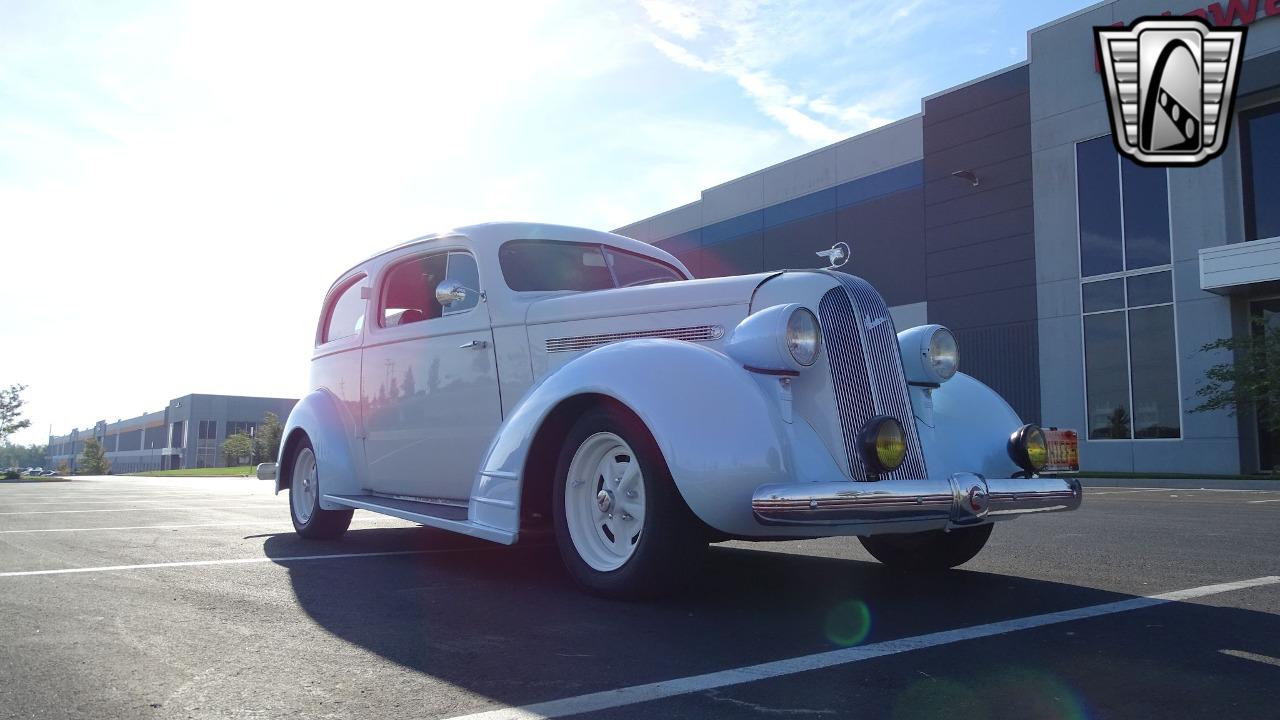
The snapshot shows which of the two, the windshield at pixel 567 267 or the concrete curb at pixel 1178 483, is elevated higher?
the windshield at pixel 567 267

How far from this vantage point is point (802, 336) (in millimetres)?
3709

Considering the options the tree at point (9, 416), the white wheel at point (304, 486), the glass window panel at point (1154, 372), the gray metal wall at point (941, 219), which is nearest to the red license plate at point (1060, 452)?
the white wheel at point (304, 486)

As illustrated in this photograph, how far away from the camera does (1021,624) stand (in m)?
3.38

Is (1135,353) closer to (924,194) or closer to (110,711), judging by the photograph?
(924,194)

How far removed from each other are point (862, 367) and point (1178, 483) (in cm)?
1692

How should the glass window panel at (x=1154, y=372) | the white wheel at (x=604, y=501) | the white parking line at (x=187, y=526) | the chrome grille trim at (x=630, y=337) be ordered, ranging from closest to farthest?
1. the white wheel at (x=604, y=501)
2. the chrome grille trim at (x=630, y=337)
3. the white parking line at (x=187, y=526)
4. the glass window panel at (x=1154, y=372)

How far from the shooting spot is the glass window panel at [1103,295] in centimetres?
2250

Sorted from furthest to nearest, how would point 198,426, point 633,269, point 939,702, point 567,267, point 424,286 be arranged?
point 198,426, point 424,286, point 633,269, point 567,267, point 939,702

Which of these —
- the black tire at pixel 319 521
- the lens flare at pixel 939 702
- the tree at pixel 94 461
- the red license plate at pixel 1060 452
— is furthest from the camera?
the tree at pixel 94 461

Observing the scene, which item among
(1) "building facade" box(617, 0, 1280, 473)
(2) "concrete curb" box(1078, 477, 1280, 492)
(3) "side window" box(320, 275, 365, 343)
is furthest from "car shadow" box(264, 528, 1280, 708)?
(1) "building facade" box(617, 0, 1280, 473)

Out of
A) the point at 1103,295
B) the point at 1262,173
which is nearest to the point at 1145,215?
the point at 1103,295

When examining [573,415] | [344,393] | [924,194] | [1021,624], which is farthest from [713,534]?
[924,194]

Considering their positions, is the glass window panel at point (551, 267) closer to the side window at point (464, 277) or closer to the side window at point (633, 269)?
the side window at point (633, 269)

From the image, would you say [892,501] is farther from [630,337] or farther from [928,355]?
[630,337]
